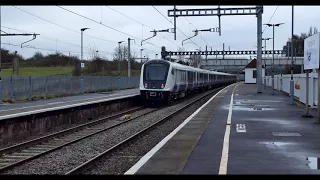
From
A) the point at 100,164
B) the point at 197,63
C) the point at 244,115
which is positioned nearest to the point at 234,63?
the point at 197,63

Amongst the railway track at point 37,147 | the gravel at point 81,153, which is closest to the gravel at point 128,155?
the gravel at point 81,153

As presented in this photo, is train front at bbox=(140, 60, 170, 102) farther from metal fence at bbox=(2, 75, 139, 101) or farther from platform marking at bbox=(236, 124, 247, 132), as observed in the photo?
platform marking at bbox=(236, 124, 247, 132)

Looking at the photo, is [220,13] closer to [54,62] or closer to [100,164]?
[100,164]

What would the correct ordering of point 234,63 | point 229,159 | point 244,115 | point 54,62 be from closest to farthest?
point 229,159 → point 244,115 → point 54,62 → point 234,63

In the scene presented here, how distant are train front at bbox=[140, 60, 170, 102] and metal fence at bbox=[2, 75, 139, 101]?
33.0 ft

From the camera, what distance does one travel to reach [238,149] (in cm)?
1086

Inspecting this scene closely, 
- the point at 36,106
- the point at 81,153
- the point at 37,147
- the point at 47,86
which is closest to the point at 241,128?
the point at 81,153

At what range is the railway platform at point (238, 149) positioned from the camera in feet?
28.2

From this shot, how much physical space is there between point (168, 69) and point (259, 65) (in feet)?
42.7

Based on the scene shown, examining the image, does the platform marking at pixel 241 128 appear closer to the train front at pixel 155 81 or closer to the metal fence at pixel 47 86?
the train front at pixel 155 81

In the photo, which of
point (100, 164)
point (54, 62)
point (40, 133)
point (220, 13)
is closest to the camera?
point (100, 164)

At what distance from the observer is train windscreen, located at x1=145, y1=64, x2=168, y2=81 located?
28.8 m

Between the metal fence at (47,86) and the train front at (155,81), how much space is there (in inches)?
397
